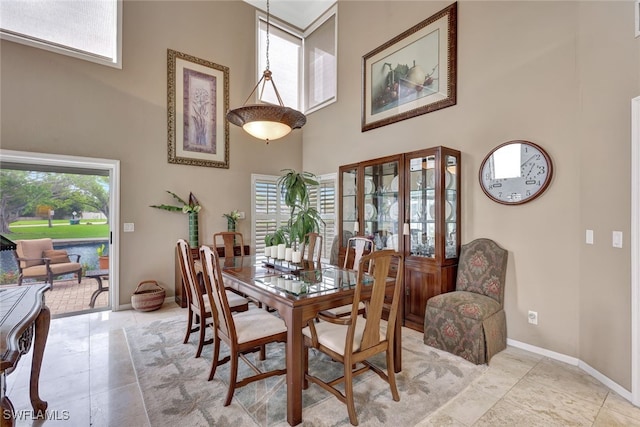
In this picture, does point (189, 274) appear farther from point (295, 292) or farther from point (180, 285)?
point (180, 285)

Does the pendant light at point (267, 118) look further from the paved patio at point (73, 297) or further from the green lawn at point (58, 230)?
the paved patio at point (73, 297)

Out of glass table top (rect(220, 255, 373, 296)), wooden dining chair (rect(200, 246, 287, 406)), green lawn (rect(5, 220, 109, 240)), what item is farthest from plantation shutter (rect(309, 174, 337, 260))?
green lawn (rect(5, 220, 109, 240))

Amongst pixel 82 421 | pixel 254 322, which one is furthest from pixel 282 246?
pixel 82 421

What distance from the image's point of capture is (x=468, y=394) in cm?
217

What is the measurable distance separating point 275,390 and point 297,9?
6.30 meters

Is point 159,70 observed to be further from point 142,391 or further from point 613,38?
point 613,38

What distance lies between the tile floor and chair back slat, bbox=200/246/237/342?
2.33 feet

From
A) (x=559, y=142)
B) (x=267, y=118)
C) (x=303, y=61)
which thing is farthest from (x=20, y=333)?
(x=303, y=61)

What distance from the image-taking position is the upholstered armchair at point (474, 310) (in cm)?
263

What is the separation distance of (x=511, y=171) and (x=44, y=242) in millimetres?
5693

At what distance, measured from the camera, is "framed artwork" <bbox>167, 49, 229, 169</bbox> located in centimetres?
454

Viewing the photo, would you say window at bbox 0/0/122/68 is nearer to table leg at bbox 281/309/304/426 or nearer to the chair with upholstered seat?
the chair with upholstered seat

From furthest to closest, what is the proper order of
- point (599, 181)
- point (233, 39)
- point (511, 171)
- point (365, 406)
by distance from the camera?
1. point (233, 39)
2. point (511, 171)
3. point (599, 181)
4. point (365, 406)

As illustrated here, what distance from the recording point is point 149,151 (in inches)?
171
